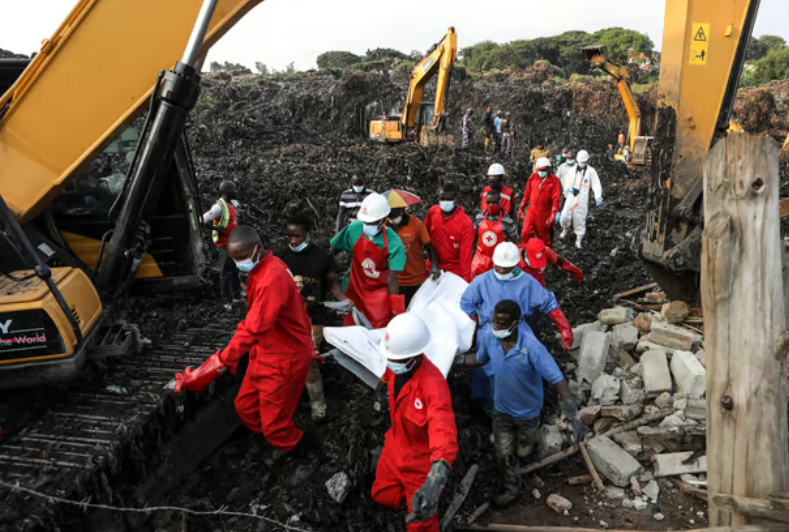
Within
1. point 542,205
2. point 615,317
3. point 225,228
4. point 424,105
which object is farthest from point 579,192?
point 424,105

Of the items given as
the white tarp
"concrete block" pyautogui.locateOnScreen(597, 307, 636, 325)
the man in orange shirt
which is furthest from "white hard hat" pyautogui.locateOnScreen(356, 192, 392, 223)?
"concrete block" pyautogui.locateOnScreen(597, 307, 636, 325)

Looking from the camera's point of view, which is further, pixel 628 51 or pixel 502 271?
pixel 628 51

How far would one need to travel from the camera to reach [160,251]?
18.7ft

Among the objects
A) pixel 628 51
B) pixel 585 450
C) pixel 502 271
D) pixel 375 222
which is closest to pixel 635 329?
pixel 585 450

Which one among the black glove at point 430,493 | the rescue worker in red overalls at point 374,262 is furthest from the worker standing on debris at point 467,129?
the black glove at point 430,493

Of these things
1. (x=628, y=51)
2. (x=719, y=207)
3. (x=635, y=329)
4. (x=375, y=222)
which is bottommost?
(x=635, y=329)

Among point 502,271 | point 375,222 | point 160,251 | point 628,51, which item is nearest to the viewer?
point 502,271

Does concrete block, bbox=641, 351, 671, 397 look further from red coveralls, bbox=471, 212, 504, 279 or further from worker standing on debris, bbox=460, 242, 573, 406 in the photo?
red coveralls, bbox=471, 212, 504, 279

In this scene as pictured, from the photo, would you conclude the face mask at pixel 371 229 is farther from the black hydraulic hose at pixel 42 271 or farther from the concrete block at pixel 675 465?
the concrete block at pixel 675 465

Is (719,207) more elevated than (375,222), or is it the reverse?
(719,207)

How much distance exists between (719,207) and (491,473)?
2675mm

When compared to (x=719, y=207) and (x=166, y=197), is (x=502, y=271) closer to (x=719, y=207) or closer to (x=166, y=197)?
(x=719, y=207)

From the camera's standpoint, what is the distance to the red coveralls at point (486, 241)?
5543mm

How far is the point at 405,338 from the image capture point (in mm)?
2719
